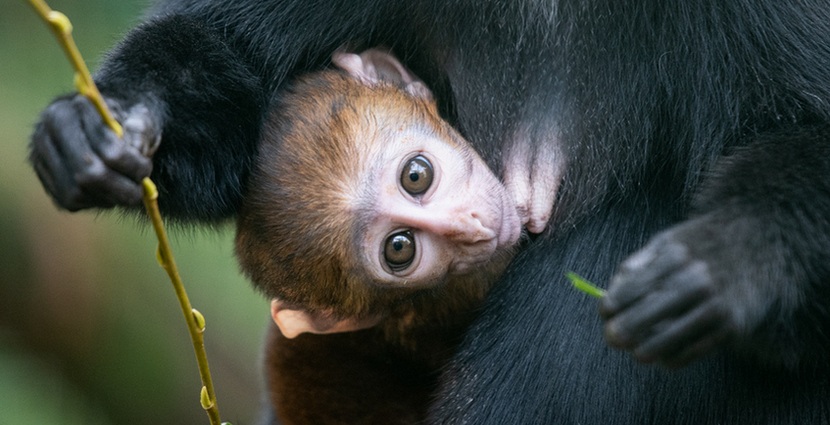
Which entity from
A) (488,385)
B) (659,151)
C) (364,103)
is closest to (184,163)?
(364,103)

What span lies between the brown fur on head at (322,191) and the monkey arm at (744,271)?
0.82m

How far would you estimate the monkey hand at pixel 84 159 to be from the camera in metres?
2.00

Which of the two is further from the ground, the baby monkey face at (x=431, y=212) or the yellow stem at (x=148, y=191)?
the yellow stem at (x=148, y=191)

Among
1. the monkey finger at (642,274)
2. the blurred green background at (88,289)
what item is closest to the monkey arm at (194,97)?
the monkey finger at (642,274)

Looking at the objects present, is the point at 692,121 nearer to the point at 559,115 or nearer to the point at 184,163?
the point at 559,115

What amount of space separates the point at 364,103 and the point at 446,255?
445 millimetres

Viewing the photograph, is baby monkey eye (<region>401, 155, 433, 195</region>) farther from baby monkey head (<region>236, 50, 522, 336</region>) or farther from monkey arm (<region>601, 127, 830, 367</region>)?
monkey arm (<region>601, 127, 830, 367</region>)

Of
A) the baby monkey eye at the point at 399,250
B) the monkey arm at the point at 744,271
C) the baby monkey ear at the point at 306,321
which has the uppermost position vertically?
the monkey arm at the point at 744,271

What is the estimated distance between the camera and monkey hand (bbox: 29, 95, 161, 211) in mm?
1996

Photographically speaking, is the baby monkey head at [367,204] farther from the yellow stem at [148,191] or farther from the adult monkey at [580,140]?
the yellow stem at [148,191]

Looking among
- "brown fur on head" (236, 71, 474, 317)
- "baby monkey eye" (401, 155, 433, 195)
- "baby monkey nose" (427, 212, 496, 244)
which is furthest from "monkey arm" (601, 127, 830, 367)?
"brown fur on head" (236, 71, 474, 317)

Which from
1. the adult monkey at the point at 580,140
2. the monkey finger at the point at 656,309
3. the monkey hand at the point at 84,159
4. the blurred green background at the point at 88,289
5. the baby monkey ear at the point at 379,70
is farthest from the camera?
the blurred green background at the point at 88,289

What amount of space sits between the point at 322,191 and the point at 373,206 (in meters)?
0.13

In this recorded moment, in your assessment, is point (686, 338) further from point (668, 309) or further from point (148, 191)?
point (148, 191)
